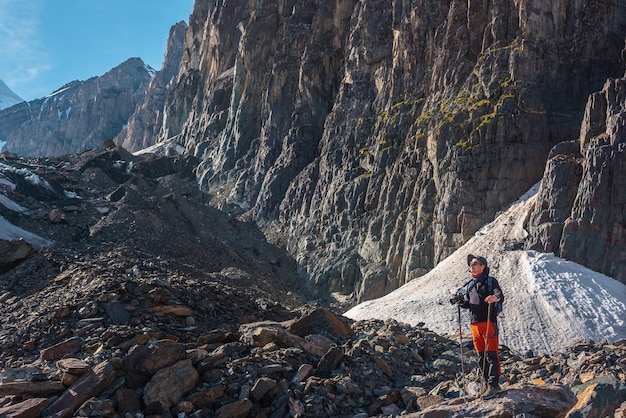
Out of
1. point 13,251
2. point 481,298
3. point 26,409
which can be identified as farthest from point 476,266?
point 13,251

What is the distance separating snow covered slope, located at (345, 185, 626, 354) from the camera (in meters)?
26.5

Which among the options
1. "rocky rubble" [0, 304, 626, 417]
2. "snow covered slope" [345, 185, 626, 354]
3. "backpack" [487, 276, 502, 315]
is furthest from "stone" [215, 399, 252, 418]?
"snow covered slope" [345, 185, 626, 354]

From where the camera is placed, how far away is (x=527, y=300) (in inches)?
1145

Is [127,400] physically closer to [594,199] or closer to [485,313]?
[485,313]

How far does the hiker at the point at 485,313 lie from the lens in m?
10.2

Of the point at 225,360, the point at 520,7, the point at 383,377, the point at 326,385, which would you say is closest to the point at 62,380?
the point at 225,360

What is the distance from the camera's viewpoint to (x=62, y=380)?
10469 millimetres

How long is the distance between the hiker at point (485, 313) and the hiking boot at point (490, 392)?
0.11m

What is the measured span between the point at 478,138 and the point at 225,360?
3886cm

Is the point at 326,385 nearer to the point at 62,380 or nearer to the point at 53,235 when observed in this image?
the point at 62,380

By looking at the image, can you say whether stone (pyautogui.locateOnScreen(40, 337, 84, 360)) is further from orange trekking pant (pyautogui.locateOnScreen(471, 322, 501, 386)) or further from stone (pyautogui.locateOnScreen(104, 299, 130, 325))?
orange trekking pant (pyautogui.locateOnScreen(471, 322, 501, 386))

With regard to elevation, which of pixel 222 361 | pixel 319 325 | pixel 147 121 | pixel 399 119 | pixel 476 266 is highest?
pixel 147 121

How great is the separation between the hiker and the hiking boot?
0.36ft

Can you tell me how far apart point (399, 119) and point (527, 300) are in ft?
102
